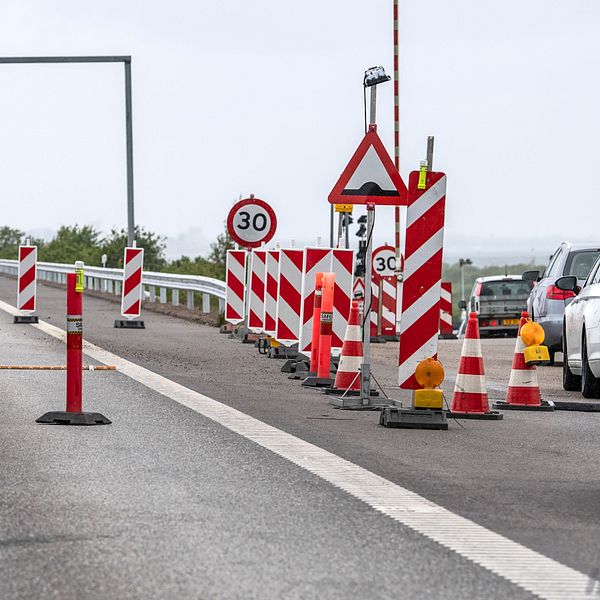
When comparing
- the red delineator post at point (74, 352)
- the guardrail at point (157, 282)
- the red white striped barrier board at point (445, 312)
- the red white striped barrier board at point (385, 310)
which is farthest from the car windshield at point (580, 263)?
the red white striped barrier board at point (445, 312)

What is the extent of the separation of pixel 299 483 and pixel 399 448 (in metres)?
2.10

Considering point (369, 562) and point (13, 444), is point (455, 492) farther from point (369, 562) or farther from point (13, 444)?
point (13, 444)

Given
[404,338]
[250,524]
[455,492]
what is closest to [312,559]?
[250,524]

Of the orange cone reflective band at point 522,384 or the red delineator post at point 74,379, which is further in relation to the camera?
the orange cone reflective band at point 522,384

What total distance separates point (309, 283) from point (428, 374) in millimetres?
7785

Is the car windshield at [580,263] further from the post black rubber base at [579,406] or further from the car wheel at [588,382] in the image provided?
the post black rubber base at [579,406]

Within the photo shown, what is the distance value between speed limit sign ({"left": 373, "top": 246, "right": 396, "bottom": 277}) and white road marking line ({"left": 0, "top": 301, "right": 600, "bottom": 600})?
19.9 meters

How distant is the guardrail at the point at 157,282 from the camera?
105 ft

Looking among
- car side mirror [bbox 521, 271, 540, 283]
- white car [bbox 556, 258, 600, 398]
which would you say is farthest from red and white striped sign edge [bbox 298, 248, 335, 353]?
car side mirror [bbox 521, 271, 540, 283]

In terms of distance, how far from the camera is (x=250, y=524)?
6.59 m

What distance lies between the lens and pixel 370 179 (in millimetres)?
12953

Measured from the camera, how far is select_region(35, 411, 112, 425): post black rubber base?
422 inches

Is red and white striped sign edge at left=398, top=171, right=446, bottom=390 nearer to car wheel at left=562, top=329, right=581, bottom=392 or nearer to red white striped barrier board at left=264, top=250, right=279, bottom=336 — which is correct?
car wheel at left=562, top=329, right=581, bottom=392

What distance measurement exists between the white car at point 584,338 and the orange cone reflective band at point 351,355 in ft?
7.59
